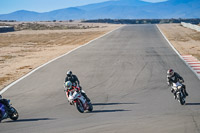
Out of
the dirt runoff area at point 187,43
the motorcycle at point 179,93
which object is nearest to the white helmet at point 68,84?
the motorcycle at point 179,93

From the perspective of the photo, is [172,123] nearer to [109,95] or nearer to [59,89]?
[109,95]

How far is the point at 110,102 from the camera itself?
1355 centimetres

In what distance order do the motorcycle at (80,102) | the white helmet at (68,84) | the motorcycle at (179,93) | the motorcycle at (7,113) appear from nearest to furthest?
the motorcycle at (7,113) → the motorcycle at (80,102) → the white helmet at (68,84) → the motorcycle at (179,93)

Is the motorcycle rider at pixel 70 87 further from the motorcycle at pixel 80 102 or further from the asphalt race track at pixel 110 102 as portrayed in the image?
the asphalt race track at pixel 110 102

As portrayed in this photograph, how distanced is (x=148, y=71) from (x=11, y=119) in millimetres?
10476

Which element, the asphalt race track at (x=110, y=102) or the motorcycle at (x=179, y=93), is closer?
the asphalt race track at (x=110, y=102)

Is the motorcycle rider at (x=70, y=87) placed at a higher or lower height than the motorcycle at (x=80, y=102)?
higher

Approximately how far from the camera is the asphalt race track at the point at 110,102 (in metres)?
10.3

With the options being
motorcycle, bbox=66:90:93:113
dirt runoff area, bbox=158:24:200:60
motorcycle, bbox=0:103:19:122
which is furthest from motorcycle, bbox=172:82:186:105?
dirt runoff area, bbox=158:24:200:60

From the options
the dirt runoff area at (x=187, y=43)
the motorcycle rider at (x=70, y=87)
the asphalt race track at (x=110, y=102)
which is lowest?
the asphalt race track at (x=110, y=102)

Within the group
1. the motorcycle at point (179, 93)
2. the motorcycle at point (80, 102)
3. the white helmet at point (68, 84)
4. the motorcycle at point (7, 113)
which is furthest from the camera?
the motorcycle at point (179, 93)

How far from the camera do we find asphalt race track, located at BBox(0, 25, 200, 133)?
10344 mm

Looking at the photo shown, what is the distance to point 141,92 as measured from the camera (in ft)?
49.4

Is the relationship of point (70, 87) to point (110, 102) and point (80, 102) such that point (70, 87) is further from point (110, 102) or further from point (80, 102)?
point (110, 102)
